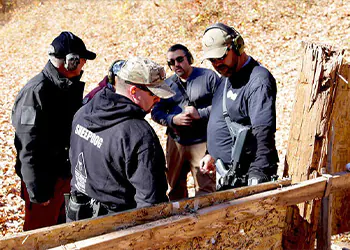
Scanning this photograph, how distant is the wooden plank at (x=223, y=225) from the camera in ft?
7.28

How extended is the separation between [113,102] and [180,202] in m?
0.85

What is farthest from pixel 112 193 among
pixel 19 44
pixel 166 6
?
pixel 19 44

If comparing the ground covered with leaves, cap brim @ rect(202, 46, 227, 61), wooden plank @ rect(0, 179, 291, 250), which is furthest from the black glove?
the ground covered with leaves

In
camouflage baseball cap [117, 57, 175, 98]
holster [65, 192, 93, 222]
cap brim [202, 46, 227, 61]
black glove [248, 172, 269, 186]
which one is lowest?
holster [65, 192, 93, 222]

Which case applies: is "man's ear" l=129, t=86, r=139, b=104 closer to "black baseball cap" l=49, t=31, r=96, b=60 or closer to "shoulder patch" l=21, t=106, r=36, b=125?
"shoulder patch" l=21, t=106, r=36, b=125

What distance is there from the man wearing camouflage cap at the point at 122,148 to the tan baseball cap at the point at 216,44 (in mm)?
886

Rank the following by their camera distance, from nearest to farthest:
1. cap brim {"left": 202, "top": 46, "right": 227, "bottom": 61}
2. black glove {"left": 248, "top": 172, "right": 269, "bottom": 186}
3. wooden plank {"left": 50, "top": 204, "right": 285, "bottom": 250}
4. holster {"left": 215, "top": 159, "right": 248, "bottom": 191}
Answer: wooden plank {"left": 50, "top": 204, "right": 285, "bottom": 250} → black glove {"left": 248, "top": 172, "right": 269, "bottom": 186} → holster {"left": 215, "top": 159, "right": 248, "bottom": 191} → cap brim {"left": 202, "top": 46, "right": 227, "bottom": 61}

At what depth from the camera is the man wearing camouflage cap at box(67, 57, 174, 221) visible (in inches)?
102

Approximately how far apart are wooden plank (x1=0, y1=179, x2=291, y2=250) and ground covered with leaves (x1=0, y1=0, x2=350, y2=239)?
389 centimetres

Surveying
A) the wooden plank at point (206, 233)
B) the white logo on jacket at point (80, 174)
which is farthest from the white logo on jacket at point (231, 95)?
the white logo on jacket at point (80, 174)

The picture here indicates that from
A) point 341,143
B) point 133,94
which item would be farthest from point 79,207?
point 341,143

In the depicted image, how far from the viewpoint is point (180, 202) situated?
8.17 feet

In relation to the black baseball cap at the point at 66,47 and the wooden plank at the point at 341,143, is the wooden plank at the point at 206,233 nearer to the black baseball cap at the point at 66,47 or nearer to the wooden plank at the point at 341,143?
the wooden plank at the point at 341,143

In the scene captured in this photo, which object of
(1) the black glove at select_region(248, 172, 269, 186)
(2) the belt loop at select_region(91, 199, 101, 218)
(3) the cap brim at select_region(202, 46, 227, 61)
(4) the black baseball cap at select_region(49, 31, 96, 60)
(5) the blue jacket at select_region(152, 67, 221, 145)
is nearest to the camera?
(2) the belt loop at select_region(91, 199, 101, 218)
